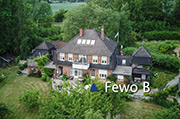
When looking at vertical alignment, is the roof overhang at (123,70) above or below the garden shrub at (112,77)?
above

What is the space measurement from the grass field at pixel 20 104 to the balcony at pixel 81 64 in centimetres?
646

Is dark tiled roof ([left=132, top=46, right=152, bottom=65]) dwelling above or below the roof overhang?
above

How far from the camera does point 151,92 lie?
33.2m

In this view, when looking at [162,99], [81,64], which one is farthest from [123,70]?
[162,99]

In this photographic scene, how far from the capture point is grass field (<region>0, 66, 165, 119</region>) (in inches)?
1097

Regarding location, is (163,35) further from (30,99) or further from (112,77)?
(30,99)

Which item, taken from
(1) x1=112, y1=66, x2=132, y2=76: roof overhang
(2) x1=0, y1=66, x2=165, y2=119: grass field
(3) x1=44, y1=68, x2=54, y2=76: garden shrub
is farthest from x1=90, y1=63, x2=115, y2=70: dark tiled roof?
(3) x1=44, y1=68, x2=54, y2=76: garden shrub

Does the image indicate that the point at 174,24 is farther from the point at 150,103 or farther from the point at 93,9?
the point at 150,103

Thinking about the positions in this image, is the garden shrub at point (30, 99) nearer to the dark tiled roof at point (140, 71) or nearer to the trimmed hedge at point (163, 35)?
the dark tiled roof at point (140, 71)

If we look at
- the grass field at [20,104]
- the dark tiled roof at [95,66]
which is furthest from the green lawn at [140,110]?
the dark tiled roof at [95,66]

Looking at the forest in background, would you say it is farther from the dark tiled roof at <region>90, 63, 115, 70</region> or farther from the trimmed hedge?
the dark tiled roof at <region>90, 63, 115, 70</region>

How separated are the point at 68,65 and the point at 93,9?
709 inches

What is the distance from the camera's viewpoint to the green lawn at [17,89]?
93.2 ft

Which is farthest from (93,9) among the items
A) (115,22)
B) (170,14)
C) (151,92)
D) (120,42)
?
(170,14)
